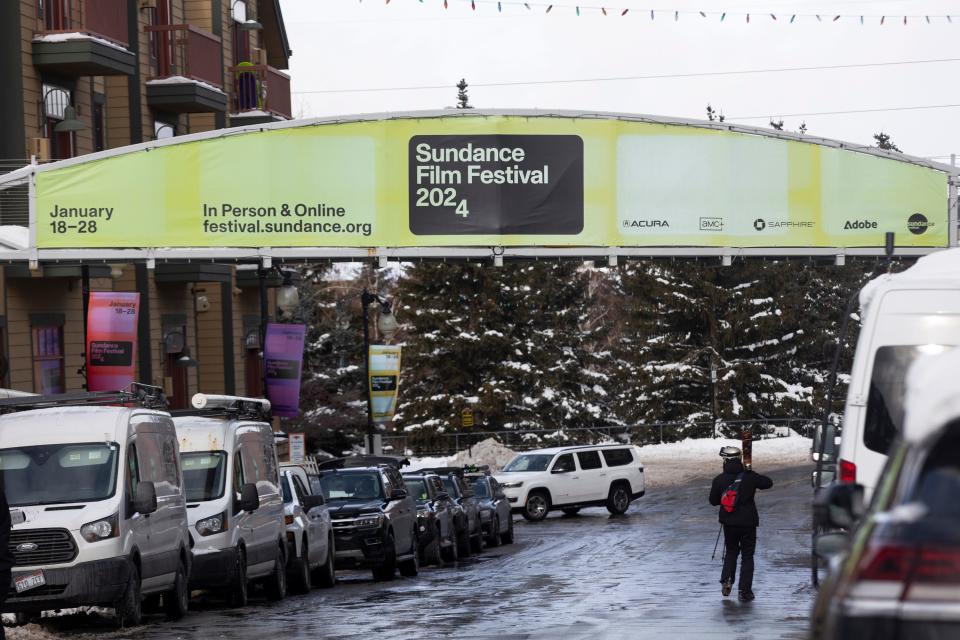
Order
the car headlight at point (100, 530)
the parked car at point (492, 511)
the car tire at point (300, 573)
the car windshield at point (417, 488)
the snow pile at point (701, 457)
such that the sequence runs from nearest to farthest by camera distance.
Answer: the car headlight at point (100, 530) → the car tire at point (300, 573) → the car windshield at point (417, 488) → the parked car at point (492, 511) → the snow pile at point (701, 457)

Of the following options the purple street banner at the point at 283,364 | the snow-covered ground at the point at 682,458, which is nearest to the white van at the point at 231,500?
the purple street banner at the point at 283,364

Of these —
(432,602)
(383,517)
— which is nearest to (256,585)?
(383,517)

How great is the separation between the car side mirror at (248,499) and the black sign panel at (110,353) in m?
11.3

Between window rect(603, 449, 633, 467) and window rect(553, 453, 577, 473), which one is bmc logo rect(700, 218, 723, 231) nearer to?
window rect(553, 453, 577, 473)

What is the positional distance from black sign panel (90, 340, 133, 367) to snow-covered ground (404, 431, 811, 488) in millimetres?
26073

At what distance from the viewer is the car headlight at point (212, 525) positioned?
20406 millimetres

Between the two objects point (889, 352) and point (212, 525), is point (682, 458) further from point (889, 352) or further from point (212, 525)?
point (889, 352)

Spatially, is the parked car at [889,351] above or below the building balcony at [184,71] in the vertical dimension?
below

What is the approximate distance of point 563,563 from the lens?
27422 millimetres

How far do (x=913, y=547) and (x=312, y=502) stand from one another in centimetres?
1906

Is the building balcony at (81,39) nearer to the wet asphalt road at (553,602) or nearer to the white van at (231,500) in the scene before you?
the wet asphalt road at (553,602)

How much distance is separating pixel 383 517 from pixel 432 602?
5047mm

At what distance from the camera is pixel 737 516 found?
19703mm

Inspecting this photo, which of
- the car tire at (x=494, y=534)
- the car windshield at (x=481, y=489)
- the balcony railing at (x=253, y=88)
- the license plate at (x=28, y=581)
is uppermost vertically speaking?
the balcony railing at (x=253, y=88)
